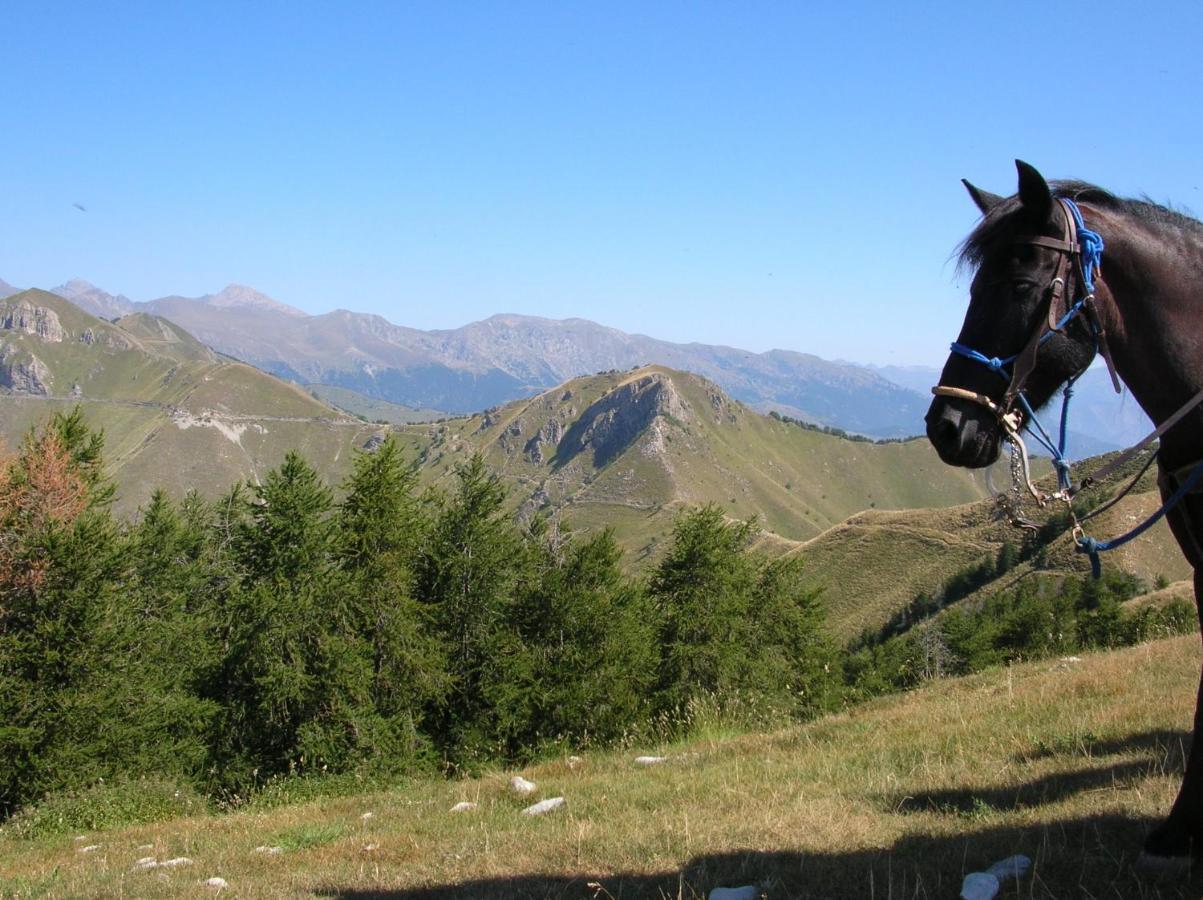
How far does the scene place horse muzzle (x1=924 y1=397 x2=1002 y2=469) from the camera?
130 inches

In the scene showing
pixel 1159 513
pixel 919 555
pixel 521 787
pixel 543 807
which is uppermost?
pixel 1159 513

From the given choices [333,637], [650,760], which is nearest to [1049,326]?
[650,760]

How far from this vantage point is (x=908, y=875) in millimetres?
4418

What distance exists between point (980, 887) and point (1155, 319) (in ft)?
9.11

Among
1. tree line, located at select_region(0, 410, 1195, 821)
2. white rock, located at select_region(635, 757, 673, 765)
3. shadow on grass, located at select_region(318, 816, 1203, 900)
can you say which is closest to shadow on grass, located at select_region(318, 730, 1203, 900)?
shadow on grass, located at select_region(318, 816, 1203, 900)

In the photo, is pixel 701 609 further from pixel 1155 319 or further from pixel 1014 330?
pixel 1014 330

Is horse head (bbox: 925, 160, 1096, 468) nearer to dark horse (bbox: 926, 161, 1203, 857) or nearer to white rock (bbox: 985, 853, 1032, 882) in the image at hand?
dark horse (bbox: 926, 161, 1203, 857)

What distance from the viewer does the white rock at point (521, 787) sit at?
27.9ft

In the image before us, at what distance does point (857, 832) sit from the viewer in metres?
5.28

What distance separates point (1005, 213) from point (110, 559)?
3150 centimetres

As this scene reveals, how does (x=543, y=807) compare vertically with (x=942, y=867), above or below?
below

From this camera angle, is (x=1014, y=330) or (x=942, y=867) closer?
(x=1014, y=330)

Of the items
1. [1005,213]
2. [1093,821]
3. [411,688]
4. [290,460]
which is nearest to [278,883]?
[1093,821]

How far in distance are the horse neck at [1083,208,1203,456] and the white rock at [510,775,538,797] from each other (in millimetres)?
6788
